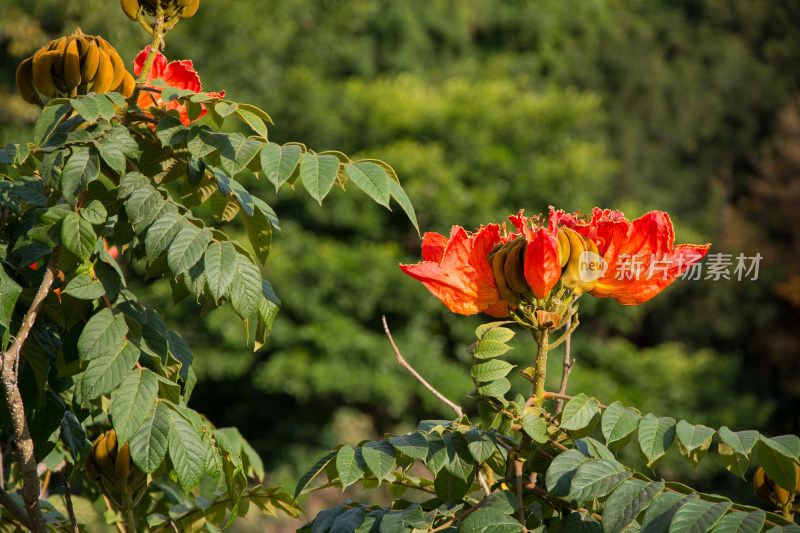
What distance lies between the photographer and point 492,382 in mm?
1072

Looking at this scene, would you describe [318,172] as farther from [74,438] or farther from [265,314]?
[74,438]

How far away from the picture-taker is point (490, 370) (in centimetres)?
107

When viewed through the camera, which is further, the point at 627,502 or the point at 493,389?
the point at 493,389

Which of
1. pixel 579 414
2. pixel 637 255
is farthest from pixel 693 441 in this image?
pixel 637 255

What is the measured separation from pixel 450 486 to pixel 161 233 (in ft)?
1.73

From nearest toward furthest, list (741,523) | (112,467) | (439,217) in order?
1. (741,523)
2. (112,467)
3. (439,217)

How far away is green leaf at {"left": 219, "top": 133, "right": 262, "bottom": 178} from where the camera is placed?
41.9 inches

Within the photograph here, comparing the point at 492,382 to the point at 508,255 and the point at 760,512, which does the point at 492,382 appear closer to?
the point at 508,255

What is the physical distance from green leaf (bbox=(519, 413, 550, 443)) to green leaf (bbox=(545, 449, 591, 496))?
35mm

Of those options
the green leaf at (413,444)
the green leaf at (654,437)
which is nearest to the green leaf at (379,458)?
the green leaf at (413,444)

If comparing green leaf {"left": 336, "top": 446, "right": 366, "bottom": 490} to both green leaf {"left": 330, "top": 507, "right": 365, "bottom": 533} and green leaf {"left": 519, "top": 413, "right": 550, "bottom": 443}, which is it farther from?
green leaf {"left": 519, "top": 413, "right": 550, "bottom": 443}

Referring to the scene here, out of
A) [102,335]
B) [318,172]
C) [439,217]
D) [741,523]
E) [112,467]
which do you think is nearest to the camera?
[741,523]

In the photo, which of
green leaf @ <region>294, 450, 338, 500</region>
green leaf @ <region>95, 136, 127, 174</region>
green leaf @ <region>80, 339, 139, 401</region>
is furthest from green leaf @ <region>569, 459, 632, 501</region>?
green leaf @ <region>95, 136, 127, 174</region>

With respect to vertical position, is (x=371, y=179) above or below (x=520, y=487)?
above
